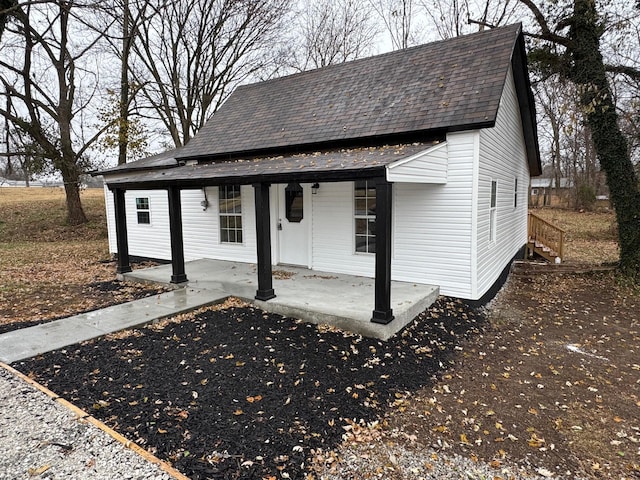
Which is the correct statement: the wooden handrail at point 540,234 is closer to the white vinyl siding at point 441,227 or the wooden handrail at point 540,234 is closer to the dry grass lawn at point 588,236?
the dry grass lawn at point 588,236

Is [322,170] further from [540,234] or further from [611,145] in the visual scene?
[540,234]

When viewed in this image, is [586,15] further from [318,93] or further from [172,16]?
[172,16]

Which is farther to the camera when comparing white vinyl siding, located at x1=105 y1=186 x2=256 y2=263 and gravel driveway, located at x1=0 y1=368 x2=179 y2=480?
white vinyl siding, located at x1=105 y1=186 x2=256 y2=263

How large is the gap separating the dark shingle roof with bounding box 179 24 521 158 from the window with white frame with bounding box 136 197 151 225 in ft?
7.96

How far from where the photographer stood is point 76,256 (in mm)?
12078

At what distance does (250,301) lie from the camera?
6207 millimetres

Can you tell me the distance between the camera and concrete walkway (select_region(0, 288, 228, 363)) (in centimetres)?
443

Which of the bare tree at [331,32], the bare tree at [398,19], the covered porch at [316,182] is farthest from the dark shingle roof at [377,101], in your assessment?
the bare tree at [398,19]

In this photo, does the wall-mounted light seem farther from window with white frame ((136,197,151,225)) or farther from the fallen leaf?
the fallen leaf

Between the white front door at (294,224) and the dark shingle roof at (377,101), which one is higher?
the dark shingle roof at (377,101)

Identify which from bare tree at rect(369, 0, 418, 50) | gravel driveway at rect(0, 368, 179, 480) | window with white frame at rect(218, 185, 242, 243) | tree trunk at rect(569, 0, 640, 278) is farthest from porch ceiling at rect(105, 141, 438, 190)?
bare tree at rect(369, 0, 418, 50)

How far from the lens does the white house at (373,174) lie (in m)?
5.98

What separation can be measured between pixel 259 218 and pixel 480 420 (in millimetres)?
4029

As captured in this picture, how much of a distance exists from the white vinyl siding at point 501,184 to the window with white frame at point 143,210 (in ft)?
29.8
